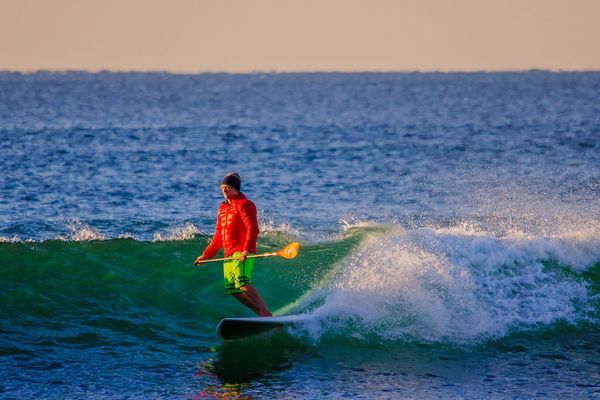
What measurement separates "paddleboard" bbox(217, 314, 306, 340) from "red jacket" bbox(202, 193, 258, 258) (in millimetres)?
855

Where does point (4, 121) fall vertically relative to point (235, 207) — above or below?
above

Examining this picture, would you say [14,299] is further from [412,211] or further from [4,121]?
[4,121]

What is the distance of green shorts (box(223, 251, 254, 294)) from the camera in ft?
39.9

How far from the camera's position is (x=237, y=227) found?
40.2 feet

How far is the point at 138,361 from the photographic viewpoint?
12047mm

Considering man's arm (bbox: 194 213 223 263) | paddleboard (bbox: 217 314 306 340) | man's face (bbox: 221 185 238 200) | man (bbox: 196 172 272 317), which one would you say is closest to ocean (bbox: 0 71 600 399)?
paddleboard (bbox: 217 314 306 340)

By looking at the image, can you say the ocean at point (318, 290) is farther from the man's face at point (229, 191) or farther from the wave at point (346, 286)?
the man's face at point (229, 191)

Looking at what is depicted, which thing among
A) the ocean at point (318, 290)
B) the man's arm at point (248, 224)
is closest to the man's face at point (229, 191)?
the man's arm at point (248, 224)

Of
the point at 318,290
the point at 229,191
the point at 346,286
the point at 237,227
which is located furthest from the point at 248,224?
the point at 318,290

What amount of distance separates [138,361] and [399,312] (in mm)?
3575

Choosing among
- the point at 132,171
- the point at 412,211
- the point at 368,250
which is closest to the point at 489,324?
the point at 368,250

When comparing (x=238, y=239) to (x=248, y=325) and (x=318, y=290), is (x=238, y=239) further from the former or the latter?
(x=318, y=290)

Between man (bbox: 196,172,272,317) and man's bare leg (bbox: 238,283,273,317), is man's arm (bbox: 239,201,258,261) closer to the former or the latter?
man (bbox: 196,172,272,317)

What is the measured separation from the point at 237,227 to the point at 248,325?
1.24 m
